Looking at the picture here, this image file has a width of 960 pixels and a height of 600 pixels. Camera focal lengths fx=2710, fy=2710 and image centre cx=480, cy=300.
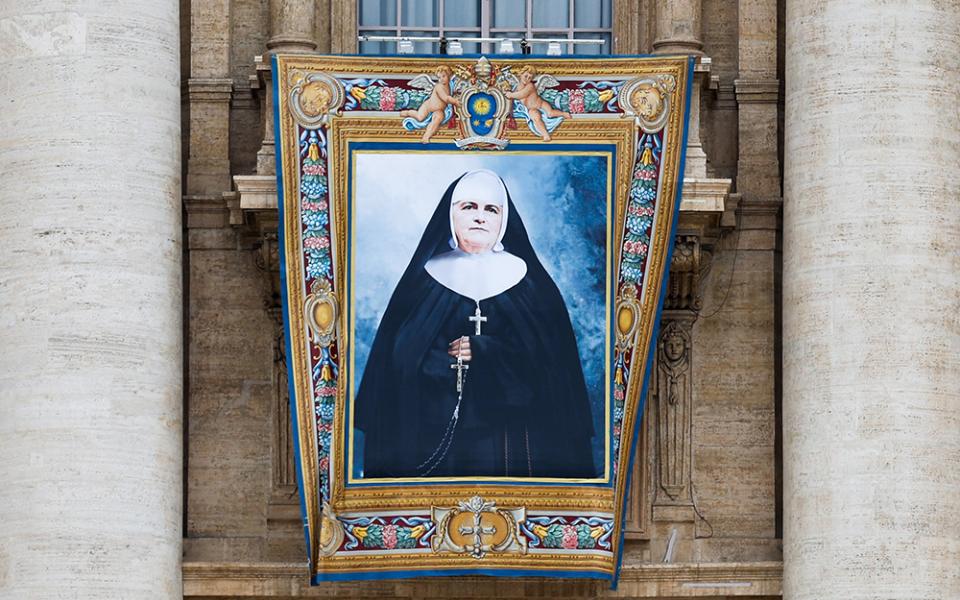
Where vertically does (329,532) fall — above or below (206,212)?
below

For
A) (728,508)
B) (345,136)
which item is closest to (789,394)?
(728,508)

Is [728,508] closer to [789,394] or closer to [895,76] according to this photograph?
[789,394]

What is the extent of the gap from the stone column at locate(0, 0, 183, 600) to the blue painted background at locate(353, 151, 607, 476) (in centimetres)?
172

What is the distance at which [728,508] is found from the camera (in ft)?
76.3

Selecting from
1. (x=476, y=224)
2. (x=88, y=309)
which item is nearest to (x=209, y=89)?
(x=88, y=309)

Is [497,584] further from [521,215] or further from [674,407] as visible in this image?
[521,215]

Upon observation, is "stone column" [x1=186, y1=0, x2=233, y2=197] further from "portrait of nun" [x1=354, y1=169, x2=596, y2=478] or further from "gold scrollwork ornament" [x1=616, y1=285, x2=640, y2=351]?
"gold scrollwork ornament" [x1=616, y1=285, x2=640, y2=351]

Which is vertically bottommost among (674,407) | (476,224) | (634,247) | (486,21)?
(674,407)

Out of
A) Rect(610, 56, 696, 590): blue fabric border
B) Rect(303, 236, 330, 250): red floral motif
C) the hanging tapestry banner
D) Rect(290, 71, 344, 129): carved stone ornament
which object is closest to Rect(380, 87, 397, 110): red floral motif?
the hanging tapestry banner

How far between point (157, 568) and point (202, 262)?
9.27 ft

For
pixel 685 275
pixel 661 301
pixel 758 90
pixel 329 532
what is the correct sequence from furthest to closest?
pixel 758 90 < pixel 685 275 < pixel 661 301 < pixel 329 532

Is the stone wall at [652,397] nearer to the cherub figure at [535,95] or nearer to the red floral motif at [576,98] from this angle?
the red floral motif at [576,98]

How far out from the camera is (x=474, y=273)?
22.4 metres

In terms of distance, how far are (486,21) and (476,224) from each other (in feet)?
8.34
